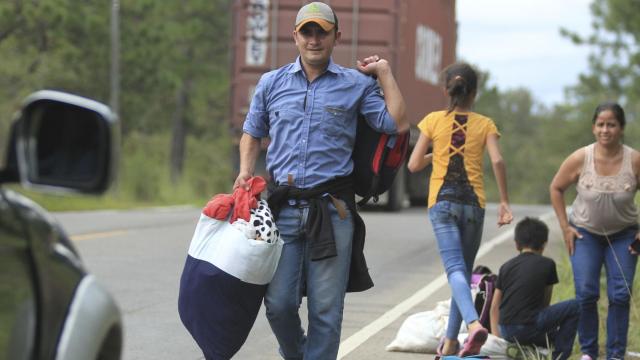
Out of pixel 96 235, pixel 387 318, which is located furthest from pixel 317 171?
pixel 96 235

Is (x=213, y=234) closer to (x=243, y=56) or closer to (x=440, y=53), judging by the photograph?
(x=243, y=56)

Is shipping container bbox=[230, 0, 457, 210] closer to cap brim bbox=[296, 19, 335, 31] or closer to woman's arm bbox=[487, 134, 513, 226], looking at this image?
woman's arm bbox=[487, 134, 513, 226]

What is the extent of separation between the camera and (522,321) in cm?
761

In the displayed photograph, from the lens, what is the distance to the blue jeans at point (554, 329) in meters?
7.49

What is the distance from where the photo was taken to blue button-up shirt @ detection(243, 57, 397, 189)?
18.6 ft

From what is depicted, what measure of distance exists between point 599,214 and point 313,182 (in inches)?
99.0

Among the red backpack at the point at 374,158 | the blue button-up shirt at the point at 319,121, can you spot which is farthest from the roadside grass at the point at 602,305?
the blue button-up shirt at the point at 319,121

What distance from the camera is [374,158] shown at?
5.79m

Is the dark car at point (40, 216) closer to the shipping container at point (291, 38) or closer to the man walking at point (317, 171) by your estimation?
the man walking at point (317, 171)

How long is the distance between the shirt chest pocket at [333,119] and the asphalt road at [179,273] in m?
2.37

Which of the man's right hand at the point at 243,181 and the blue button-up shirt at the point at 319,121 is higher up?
the blue button-up shirt at the point at 319,121

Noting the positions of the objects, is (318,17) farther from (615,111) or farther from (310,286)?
(615,111)

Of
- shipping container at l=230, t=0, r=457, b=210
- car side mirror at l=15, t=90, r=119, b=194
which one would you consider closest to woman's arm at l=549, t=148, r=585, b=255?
car side mirror at l=15, t=90, r=119, b=194

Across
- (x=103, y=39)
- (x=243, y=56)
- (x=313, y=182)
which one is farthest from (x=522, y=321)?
(x=103, y=39)
